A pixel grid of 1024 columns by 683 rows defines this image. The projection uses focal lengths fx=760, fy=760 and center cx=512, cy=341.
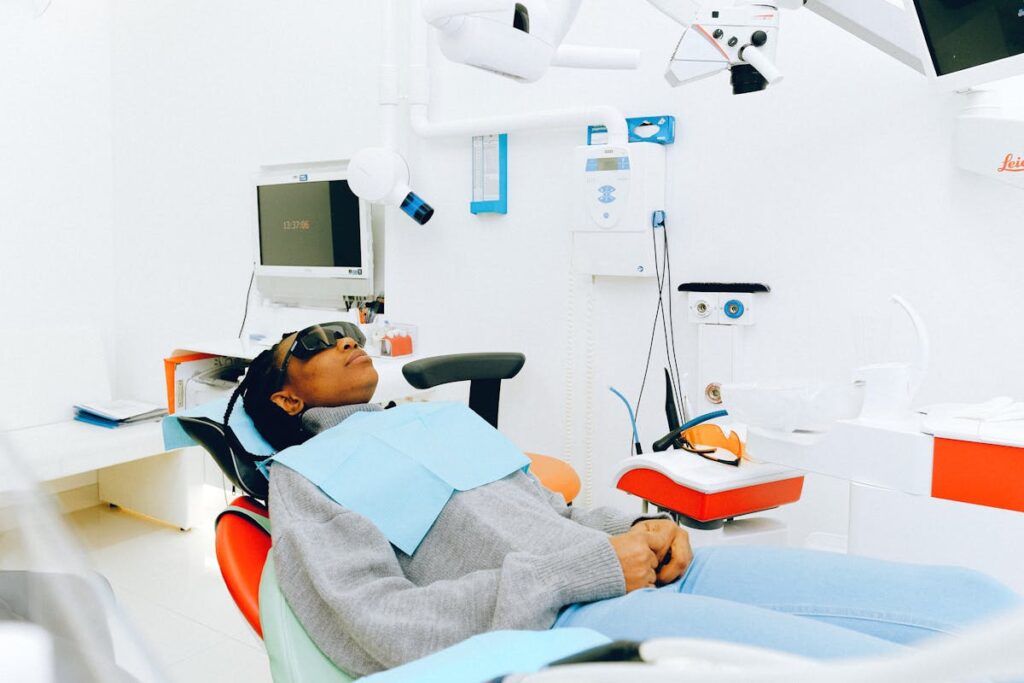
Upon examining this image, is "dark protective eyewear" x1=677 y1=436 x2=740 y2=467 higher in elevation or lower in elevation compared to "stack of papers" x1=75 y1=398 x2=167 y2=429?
higher

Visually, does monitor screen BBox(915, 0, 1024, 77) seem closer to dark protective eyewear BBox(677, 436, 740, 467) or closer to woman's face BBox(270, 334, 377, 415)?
dark protective eyewear BBox(677, 436, 740, 467)

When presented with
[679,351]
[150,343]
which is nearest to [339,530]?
[679,351]

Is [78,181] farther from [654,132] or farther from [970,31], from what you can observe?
[970,31]

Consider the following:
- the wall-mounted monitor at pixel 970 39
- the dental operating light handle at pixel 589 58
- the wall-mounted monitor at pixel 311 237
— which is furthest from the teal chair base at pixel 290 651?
the wall-mounted monitor at pixel 311 237

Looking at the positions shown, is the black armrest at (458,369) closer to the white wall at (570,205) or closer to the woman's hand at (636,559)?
the white wall at (570,205)

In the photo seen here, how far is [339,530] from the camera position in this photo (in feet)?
3.94

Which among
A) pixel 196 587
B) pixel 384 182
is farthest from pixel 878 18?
pixel 196 587

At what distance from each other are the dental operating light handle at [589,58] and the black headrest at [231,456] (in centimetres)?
91

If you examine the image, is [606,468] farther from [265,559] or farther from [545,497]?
[265,559]

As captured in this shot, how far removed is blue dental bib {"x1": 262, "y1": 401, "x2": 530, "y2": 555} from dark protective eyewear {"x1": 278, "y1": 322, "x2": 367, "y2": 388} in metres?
0.19

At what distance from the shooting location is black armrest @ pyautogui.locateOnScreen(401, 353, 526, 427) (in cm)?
196

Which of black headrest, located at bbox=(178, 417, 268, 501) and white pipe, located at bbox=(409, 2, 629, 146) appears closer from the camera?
black headrest, located at bbox=(178, 417, 268, 501)

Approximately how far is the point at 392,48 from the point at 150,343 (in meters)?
2.04

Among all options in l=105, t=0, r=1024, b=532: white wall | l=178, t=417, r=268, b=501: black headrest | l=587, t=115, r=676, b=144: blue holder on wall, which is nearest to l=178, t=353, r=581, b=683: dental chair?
l=178, t=417, r=268, b=501: black headrest
